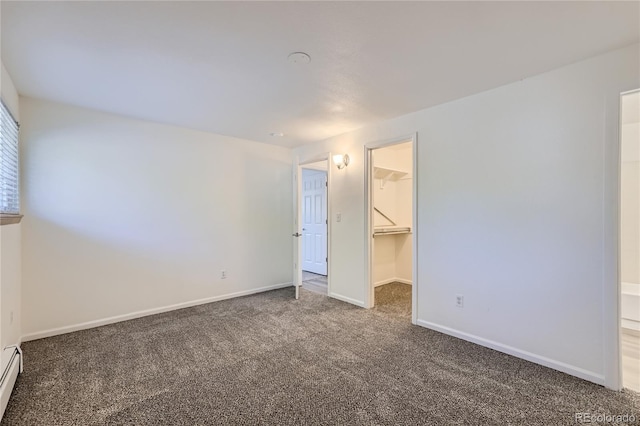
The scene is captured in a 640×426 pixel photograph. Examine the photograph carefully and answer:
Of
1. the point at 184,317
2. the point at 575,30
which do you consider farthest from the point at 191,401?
the point at 575,30

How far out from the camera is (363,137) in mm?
3760

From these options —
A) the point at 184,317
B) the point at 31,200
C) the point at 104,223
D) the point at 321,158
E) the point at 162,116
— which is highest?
the point at 162,116

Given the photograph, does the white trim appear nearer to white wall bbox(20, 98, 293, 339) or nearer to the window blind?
white wall bbox(20, 98, 293, 339)

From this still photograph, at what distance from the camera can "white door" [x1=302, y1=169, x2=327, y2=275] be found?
18.7ft

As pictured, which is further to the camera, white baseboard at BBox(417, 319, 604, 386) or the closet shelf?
the closet shelf

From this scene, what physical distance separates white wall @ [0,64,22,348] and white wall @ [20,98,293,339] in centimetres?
17

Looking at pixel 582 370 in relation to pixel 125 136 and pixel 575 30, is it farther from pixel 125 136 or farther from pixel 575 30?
pixel 125 136

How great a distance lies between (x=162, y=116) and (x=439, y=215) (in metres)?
3.29

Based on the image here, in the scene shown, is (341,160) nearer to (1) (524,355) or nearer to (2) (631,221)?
(1) (524,355)

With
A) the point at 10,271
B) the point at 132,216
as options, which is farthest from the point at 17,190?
the point at 132,216

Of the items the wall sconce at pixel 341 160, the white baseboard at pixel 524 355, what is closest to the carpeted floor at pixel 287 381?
the white baseboard at pixel 524 355

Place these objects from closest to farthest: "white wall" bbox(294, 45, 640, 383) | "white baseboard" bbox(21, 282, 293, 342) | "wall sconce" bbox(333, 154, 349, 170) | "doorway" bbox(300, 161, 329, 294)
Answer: "white wall" bbox(294, 45, 640, 383) → "white baseboard" bbox(21, 282, 293, 342) → "wall sconce" bbox(333, 154, 349, 170) → "doorway" bbox(300, 161, 329, 294)

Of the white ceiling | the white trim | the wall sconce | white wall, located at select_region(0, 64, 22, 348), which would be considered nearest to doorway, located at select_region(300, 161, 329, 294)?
the white trim

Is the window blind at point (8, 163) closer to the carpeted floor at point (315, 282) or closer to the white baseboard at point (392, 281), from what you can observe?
the carpeted floor at point (315, 282)
